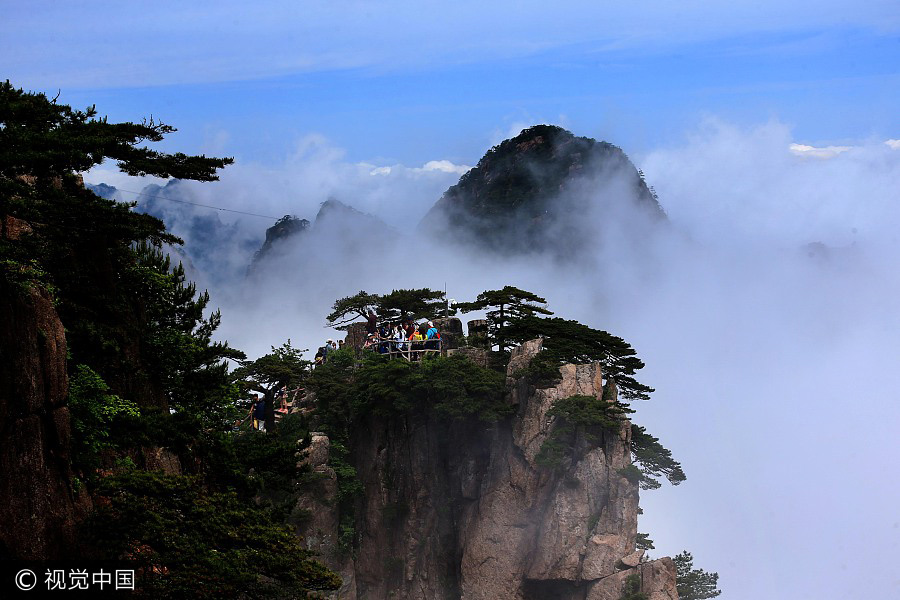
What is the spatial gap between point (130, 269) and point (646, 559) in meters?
25.4

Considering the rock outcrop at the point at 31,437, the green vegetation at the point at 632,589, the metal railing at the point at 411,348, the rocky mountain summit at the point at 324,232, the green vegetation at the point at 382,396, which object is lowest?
the green vegetation at the point at 632,589

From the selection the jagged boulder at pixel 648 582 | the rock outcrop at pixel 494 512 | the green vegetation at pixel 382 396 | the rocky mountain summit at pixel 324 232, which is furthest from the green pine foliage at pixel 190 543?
the rocky mountain summit at pixel 324 232

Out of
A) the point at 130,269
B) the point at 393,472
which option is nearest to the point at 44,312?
the point at 130,269

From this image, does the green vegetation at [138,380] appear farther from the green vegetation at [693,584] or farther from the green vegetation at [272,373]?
the green vegetation at [693,584]

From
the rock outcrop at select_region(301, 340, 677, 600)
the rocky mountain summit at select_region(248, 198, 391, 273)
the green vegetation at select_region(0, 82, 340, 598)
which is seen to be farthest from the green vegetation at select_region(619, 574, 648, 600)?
the rocky mountain summit at select_region(248, 198, 391, 273)

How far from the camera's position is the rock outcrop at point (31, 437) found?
23.4 metres

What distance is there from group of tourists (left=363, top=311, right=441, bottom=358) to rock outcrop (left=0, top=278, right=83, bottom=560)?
30077 mm

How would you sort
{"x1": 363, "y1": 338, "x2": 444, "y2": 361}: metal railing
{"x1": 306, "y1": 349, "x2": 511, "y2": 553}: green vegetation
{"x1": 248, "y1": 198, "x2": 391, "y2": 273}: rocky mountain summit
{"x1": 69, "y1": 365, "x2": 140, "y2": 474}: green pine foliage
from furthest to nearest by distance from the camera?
{"x1": 248, "y1": 198, "x2": 391, "y2": 273}: rocky mountain summit
{"x1": 363, "y1": 338, "x2": 444, "y2": 361}: metal railing
{"x1": 306, "y1": 349, "x2": 511, "y2": 553}: green vegetation
{"x1": 69, "y1": 365, "x2": 140, "y2": 474}: green pine foliage

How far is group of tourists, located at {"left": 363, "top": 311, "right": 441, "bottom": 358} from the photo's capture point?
178 feet

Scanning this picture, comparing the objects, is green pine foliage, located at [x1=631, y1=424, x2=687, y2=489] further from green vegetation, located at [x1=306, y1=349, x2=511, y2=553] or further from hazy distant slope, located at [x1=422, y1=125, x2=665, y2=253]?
hazy distant slope, located at [x1=422, y1=125, x2=665, y2=253]

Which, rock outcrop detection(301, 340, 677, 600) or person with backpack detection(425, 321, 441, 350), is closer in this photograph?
rock outcrop detection(301, 340, 677, 600)

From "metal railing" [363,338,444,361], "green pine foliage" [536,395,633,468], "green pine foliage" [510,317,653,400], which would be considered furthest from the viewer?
"metal railing" [363,338,444,361]

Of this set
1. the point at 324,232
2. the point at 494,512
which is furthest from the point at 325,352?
the point at 324,232

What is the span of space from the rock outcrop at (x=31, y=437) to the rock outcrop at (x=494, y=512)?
25.8m
